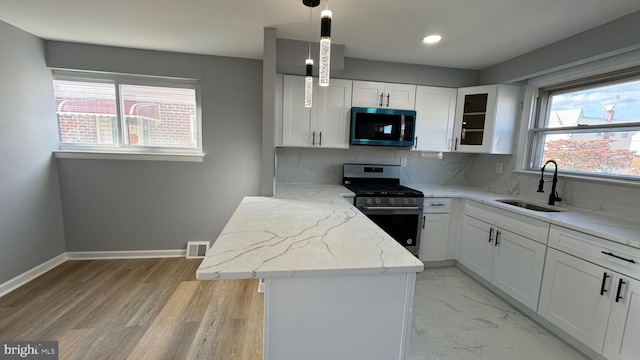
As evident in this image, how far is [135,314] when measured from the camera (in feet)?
6.80

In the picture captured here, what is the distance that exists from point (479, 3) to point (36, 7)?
3.24 metres

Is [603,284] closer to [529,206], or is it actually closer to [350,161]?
[529,206]

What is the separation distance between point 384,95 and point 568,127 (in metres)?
1.77

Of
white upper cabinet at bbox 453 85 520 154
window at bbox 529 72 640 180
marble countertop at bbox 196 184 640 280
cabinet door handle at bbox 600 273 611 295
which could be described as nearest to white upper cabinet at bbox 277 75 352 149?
marble countertop at bbox 196 184 640 280

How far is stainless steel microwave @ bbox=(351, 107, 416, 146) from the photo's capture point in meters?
2.78

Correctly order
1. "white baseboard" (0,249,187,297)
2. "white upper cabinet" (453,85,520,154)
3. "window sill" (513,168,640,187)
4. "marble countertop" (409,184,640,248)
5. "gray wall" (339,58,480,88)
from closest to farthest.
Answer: "marble countertop" (409,184,640,248) → "window sill" (513,168,640,187) → "white baseboard" (0,249,187,297) → "white upper cabinet" (453,85,520,154) → "gray wall" (339,58,480,88)

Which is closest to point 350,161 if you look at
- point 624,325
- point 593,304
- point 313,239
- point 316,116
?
point 316,116

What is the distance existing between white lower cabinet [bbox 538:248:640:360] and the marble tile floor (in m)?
0.20

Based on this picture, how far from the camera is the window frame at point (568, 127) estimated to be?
1.98 m

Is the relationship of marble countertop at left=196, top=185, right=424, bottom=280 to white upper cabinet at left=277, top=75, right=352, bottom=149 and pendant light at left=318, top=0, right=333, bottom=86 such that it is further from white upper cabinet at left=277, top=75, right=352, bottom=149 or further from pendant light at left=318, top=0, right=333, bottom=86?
white upper cabinet at left=277, top=75, right=352, bottom=149

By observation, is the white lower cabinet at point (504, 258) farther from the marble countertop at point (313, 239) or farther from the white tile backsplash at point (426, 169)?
the white tile backsplash at point (426, 169)

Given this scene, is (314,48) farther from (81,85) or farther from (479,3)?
(81,85)

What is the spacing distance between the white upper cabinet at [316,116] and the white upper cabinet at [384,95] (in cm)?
12

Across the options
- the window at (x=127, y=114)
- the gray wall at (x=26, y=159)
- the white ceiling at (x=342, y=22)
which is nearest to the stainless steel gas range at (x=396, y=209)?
the white ceiling at (x=342, y=22)
